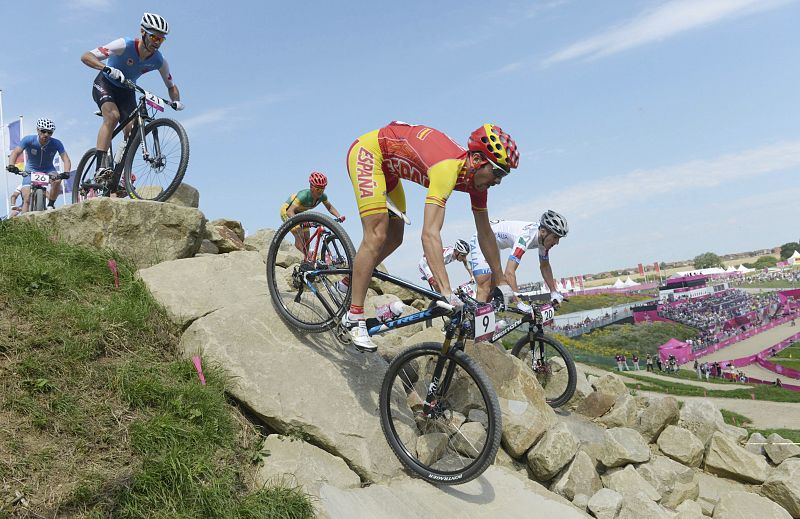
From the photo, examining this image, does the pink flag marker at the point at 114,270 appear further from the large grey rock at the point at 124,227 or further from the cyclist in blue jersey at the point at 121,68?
the cyclist in blue jersey at the point at 121,68

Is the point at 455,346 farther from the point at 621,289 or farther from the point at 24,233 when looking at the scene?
the point at 621,289

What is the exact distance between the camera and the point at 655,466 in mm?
6406

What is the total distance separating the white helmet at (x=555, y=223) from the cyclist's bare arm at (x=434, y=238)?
177 inches

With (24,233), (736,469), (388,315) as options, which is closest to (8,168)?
(24,233)

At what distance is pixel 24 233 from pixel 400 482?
576cm

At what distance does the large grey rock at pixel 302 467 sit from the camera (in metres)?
4.30

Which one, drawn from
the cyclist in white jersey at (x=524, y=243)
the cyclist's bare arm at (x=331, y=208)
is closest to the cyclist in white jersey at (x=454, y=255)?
the cyclist in white jersey at (x=524, y=243)

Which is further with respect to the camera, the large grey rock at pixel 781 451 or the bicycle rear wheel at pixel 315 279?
the large grey rock at pixel 781 451

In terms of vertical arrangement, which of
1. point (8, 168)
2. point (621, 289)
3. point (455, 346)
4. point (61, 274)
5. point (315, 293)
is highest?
point (8, 168)

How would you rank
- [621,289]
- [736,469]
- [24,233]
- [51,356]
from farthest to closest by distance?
[621,289] < [736,469] < [24,233] < [51,356]

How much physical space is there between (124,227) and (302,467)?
4.51m

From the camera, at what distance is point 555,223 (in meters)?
8.71

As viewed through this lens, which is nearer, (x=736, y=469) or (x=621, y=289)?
(x=736, y=469)

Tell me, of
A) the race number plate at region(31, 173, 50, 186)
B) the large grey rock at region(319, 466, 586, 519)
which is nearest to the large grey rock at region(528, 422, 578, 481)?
the large grey rock at region(319, 466, 586, 519)
